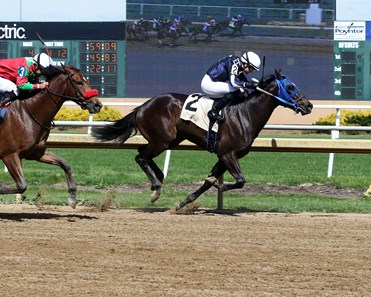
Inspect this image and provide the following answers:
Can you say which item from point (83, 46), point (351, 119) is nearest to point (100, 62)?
point (83, 46)

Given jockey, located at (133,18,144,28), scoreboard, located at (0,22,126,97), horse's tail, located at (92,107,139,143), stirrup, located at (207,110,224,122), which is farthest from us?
Answer: jockey, located at (133,18,144,28)

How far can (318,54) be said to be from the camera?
2767cm

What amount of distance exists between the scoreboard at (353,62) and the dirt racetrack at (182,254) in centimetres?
1579

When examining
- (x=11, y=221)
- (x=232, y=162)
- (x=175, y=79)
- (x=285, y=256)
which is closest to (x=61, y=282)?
(x=285, y=256)

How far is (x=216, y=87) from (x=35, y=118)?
205 cm

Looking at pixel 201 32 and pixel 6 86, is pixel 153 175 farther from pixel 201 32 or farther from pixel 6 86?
pixel 201 32

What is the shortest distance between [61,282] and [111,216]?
12.1ft

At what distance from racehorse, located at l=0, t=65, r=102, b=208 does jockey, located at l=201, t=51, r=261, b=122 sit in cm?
145

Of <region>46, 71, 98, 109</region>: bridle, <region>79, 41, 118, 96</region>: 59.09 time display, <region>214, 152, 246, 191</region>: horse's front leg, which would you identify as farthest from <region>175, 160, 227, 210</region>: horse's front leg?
<region>79, 41, 118, 96</region>: 59.09 time display

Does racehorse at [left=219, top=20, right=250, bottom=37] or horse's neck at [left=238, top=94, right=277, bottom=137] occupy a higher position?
horse's neck at [left=238, top=94, right=277, bottom=137]

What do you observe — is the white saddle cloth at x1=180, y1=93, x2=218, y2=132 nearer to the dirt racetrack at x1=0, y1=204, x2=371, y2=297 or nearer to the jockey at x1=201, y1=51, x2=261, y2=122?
the jockey at x1=201, y1=51, x2=261, y2=122

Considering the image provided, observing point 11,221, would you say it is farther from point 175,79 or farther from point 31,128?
point 175,79

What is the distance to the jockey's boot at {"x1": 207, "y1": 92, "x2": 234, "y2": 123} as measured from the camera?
10.3 meters

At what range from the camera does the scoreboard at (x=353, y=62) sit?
25.7 meters
